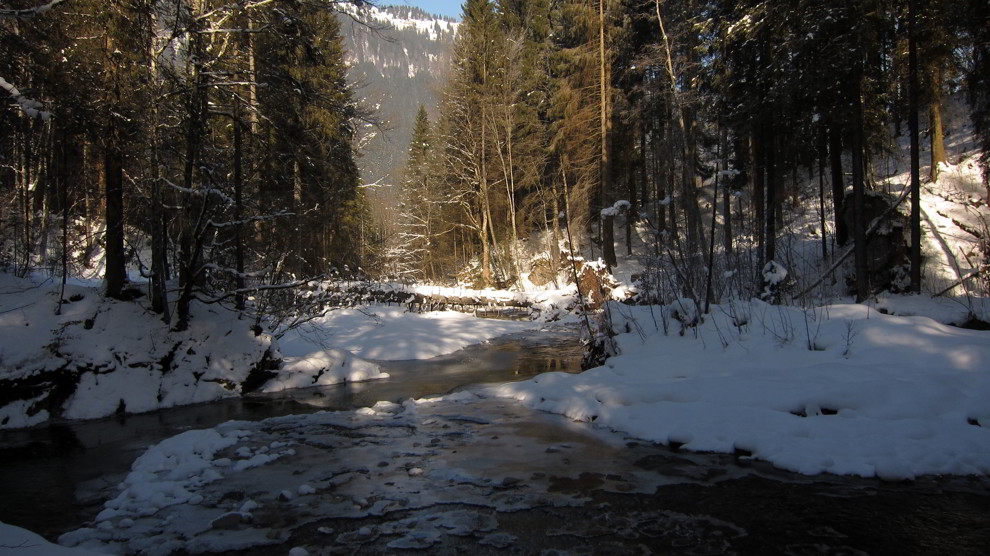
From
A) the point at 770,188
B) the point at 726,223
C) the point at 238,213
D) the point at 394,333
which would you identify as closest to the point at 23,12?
the point at 238,213

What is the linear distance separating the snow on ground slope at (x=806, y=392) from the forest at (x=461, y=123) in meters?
1.55

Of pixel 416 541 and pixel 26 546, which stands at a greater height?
pixel 26 546

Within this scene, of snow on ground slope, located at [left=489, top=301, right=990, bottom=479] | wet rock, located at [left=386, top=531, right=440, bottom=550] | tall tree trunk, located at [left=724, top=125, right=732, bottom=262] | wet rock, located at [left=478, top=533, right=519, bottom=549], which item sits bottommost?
wet rock, located at [left=478, top=533, right=519, bottom=549]

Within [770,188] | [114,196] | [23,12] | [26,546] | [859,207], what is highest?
[23,12]

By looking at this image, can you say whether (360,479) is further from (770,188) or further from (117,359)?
(770,188)

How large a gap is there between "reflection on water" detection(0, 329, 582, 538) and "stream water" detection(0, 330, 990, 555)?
0.10 ft

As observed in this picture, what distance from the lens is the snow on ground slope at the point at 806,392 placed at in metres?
4.78

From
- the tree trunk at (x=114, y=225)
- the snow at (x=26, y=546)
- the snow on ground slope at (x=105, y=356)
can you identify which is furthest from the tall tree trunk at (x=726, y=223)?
the tree trunk at (x=114, y=225)

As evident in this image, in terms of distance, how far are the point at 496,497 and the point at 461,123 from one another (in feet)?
82.3

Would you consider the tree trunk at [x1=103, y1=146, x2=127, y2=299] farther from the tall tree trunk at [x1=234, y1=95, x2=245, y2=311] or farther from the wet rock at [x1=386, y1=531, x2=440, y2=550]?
the wet rock at [x1=386, y1=531, x2=440, y2=550]

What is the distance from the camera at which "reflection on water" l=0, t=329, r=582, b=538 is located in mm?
4625

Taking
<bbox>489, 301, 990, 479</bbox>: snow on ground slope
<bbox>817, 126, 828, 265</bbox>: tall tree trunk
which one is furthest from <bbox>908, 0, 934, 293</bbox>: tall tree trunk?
<bbox>489, 301, 990, 479</bbox>: snow on ground slope

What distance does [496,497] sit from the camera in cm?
441

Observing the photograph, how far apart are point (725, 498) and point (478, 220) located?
2601cm
